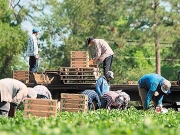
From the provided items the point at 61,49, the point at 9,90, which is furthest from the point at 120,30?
the point at 9,90

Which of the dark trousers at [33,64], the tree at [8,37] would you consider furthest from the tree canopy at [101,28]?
the dark trousers at [33,64]

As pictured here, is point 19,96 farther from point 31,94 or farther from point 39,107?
point 31,94

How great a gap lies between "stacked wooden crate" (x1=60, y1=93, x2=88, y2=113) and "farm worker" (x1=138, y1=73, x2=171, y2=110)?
5.81 ft

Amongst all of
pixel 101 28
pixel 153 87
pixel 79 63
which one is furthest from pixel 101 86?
pixel 101 28

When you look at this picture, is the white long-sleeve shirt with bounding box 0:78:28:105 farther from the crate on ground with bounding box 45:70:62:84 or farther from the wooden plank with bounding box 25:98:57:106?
the crate on ground with bounding box 45:70:62:84

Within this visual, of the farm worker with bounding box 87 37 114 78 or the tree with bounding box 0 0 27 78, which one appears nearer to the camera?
the farm worker with bounding box 87 37 114 78

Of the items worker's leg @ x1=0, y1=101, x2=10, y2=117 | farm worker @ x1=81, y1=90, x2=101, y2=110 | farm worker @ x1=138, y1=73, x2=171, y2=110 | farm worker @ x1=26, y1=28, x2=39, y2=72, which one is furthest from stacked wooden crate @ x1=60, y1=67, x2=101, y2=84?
worker's leg @ x1=0, y1=101, x2=10, y2=117

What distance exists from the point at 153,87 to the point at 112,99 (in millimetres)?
1628

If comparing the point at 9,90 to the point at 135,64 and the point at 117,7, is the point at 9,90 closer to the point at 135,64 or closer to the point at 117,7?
the point at 117,7

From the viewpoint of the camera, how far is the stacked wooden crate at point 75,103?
52.6ft

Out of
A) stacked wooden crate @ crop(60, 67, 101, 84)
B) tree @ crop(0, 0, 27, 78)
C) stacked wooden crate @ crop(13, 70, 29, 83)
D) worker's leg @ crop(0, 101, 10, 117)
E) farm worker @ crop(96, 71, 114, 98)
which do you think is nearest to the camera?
worker's leg @ crop(0, 101, 10, 117)

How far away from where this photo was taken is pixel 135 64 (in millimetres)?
67000

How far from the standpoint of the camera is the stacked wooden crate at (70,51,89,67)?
19.1m

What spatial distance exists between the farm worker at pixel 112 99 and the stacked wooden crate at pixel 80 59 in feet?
6.23
